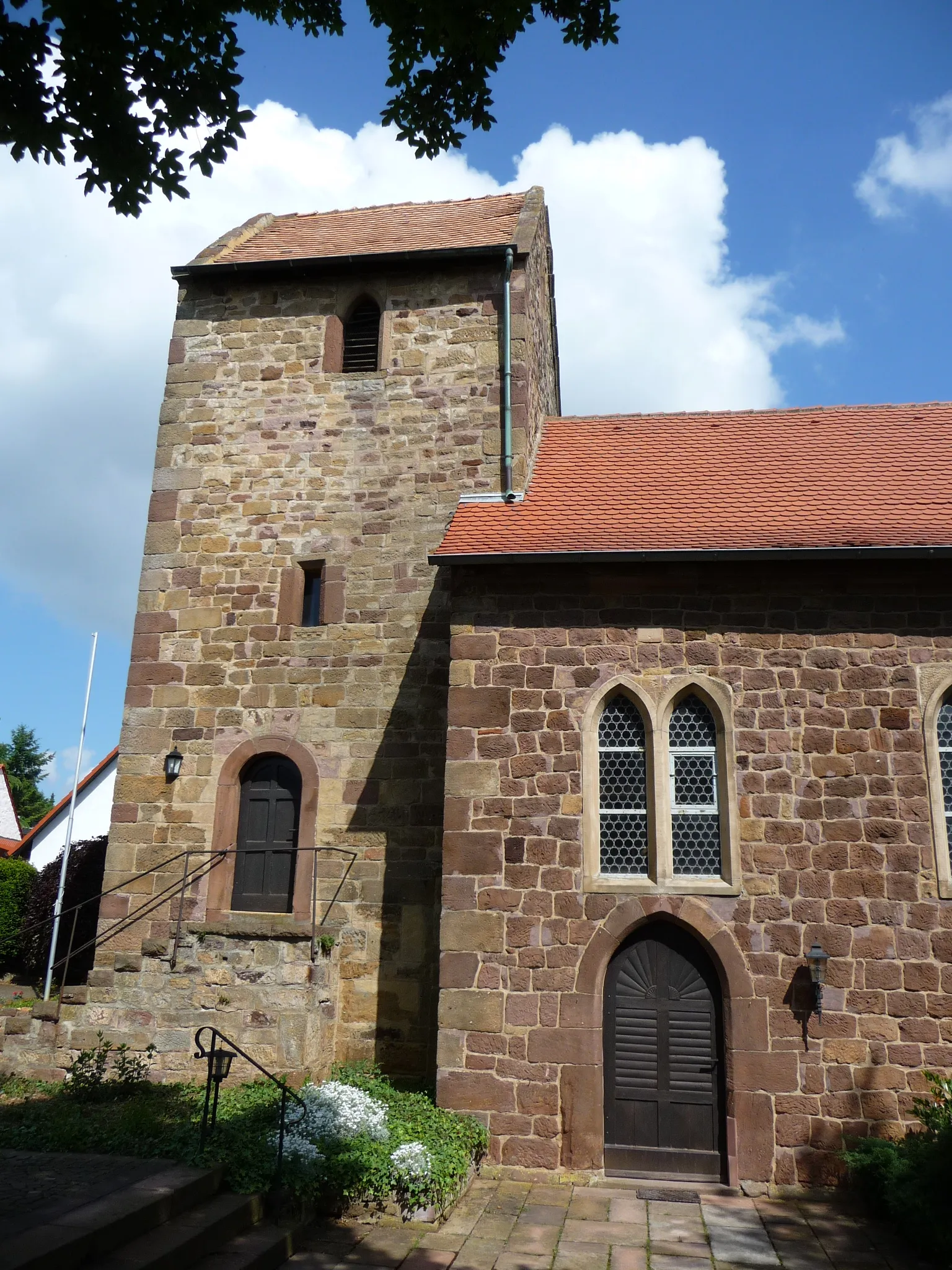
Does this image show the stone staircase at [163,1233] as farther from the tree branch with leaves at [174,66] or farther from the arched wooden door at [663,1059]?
the tree branch with leaves at [174,66]

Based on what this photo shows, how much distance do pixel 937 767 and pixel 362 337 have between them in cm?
832

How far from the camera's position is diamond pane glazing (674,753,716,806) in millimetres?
9336

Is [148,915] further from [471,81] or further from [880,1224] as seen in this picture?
[471,81]

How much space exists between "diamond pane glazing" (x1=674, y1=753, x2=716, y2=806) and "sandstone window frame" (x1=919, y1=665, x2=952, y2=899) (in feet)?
6.28

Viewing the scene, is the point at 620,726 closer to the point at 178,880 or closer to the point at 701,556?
the point at 701,556

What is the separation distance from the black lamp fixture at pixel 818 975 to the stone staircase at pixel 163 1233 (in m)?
Result: 4.61

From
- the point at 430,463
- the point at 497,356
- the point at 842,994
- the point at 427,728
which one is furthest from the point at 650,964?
the point at 497,356

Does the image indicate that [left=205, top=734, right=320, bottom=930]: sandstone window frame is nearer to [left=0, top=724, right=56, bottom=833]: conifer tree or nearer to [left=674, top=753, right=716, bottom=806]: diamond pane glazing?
[left=674, top=753, right=716, bottom=806]: diamond pane glazing

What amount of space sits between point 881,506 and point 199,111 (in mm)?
7608

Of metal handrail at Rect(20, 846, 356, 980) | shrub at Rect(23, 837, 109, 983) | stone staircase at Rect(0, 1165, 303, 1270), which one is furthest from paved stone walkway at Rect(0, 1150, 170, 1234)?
shrub at Rect(23, 837, 109, 983)

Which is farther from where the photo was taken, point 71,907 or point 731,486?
point 71,907

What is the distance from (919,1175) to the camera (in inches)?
277

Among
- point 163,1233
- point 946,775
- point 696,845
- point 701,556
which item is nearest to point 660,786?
point 696,845

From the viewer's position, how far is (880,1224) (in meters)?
→ 7.64
